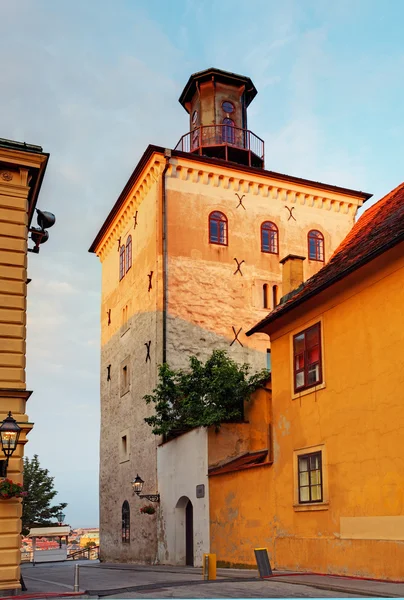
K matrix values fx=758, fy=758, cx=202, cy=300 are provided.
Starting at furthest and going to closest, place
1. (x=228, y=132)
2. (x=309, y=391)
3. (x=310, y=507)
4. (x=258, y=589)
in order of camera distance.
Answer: (x=228, y=132) < (x=309, y=391) < (x=310, y=507) < (x=258, y=589)

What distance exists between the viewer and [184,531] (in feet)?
83.4

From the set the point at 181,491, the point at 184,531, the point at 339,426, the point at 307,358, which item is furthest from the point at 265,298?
the point at 339,426

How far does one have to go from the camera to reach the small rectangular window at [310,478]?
16.9 meters

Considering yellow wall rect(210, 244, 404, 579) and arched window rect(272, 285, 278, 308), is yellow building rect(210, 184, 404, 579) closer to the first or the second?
yellow wall rect(210, 244, 404, 579)

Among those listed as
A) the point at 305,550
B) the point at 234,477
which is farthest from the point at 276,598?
the point at 234,477

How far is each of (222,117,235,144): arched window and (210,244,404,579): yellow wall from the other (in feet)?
56.3

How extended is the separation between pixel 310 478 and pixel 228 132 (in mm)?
21211

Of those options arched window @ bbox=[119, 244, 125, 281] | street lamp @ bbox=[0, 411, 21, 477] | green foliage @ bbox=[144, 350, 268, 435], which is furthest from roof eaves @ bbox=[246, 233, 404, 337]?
arched window @ bbox=[119, 244, 125, 281]

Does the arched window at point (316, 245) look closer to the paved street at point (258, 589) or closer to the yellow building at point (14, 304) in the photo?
the paved street at point (258, 589)

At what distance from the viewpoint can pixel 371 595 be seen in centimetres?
1152

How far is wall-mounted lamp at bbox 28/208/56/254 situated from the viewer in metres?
16.3

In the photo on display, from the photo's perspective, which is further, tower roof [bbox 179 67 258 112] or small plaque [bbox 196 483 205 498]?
tower roof [bbox 179 67 258 112]

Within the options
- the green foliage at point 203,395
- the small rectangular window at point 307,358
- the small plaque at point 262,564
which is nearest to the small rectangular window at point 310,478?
the small rectangular window at point 307,358

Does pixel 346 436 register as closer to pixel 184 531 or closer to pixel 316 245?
pixel 184 531
